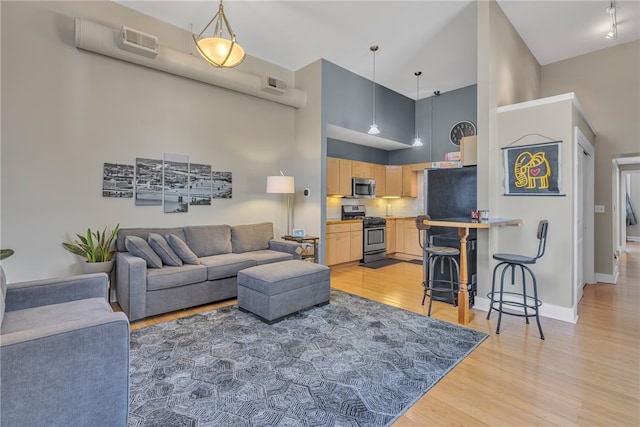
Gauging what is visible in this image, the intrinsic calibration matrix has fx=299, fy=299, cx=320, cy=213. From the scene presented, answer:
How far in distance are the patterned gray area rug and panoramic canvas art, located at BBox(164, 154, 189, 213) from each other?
166cm

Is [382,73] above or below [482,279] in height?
above

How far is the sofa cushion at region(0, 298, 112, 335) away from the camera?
5.73 feet

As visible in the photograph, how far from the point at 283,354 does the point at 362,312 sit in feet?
4.11

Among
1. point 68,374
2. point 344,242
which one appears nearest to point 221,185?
point 344,242

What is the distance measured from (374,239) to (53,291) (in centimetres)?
546

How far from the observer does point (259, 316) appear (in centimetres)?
321

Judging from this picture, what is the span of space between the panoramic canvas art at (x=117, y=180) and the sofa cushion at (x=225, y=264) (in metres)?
1.28

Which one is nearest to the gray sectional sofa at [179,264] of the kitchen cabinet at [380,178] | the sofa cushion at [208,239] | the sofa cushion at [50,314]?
the sofa cushion at [208,239]

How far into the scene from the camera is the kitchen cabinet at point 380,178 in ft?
23.3

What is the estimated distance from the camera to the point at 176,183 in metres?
4.18

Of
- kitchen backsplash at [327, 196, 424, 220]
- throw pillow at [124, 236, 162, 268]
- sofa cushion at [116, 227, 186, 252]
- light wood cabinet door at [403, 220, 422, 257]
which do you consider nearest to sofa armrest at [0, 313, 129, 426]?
throw pillow at [124, 236, 162, 268]

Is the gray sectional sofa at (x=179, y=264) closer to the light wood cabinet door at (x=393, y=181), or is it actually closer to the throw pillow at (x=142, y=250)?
the throw pillow at (x=142, y=250)

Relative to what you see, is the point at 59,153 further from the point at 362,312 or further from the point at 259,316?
the point at 362,312

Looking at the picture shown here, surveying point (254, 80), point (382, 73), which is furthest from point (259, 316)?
point (382, 73)
